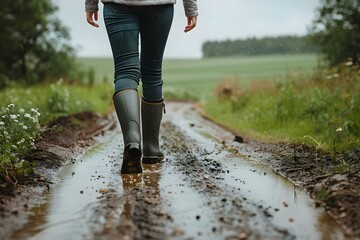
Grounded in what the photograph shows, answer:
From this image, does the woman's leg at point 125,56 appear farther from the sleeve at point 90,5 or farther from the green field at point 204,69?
the green field at point 204,69

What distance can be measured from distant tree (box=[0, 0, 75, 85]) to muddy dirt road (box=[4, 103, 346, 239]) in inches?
843

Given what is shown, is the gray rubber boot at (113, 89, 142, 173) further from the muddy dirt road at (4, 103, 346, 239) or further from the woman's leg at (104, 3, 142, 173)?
the muddy dirt road at (4, 103, 346, 239)

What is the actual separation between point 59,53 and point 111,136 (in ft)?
71.4

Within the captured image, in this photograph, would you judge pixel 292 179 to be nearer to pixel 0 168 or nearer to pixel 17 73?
pixel 0 168

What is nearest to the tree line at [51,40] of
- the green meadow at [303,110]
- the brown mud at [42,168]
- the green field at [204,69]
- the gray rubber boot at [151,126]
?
the green meadow at [303,110]

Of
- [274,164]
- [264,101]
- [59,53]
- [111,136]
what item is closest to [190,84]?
[59,53]

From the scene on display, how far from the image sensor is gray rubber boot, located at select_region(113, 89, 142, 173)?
4.02 m

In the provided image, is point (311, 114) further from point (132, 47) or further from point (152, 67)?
point (132, 47)

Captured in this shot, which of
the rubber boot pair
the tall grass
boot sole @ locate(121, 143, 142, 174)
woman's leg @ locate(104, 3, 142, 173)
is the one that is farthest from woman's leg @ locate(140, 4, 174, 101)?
the tall grass

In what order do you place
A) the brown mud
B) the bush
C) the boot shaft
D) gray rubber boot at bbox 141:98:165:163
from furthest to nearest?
gray rubber boot at bbox 141:98:165:163 → the boot shaft → the bush → the brown mud

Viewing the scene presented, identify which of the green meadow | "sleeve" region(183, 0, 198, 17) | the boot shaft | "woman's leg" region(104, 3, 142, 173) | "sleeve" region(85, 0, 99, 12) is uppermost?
"sleeve" region(85, 0, 99, 12)

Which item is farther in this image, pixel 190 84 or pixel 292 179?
pixel 190 84

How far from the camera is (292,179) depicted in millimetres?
4031

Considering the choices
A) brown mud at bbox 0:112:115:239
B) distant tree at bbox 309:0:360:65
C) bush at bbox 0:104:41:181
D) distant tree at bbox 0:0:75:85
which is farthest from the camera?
distant tree at bbox 0:0:75:85
